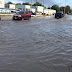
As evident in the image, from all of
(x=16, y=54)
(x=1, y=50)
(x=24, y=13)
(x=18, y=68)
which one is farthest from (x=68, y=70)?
(x=24, y=13)

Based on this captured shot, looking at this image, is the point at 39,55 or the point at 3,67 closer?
the point at 3,67

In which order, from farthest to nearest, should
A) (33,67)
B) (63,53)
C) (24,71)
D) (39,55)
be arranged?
(63,53) < (39,55) < (33,67) < (24,71)

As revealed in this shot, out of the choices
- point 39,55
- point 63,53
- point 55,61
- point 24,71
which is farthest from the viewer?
point 63,53

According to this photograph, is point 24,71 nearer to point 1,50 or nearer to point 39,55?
point 39,55

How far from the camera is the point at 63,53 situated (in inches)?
253

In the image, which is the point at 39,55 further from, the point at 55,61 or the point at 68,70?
the point at 68,70

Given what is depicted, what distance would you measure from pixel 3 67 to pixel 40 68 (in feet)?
3.54

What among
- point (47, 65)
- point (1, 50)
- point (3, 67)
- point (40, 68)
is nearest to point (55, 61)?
point (47, 65)

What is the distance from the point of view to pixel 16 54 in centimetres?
603

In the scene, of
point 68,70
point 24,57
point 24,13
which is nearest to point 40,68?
point 68,70

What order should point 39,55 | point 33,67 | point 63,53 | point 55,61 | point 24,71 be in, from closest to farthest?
point 24,71
point 33,67
point 55,61
point 39,55
point 63,53

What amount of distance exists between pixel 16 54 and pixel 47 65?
61.1 inches

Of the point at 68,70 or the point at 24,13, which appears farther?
the point at 24,13

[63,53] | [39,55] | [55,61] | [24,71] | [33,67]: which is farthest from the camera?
[63,53]
